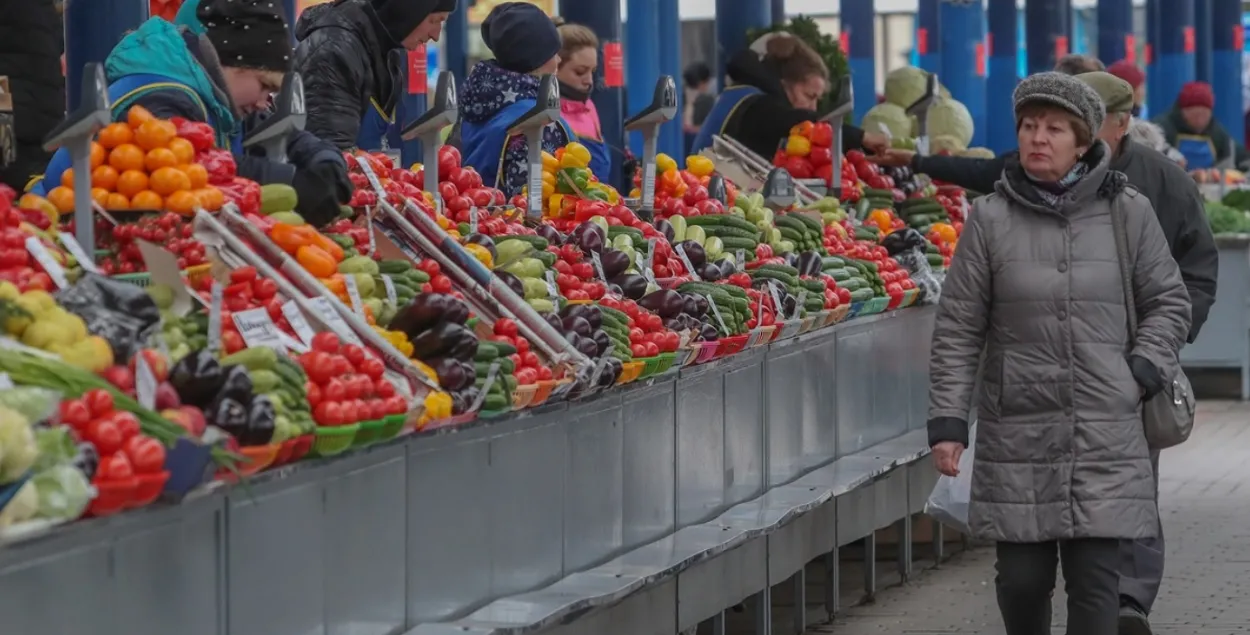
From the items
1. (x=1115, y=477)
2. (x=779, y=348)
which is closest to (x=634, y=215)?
(x=779, y=348)

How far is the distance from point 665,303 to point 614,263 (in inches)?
10.0

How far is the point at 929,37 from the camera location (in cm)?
2344

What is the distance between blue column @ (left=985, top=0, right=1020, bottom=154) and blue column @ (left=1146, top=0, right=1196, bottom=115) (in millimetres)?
4522

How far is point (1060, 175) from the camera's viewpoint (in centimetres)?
557

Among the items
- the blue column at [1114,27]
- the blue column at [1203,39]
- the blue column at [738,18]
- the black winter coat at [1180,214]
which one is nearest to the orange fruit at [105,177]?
the black winter coat at [1180,214]

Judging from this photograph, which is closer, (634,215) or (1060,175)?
(1060,175)

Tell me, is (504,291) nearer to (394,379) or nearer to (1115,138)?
(394,379)

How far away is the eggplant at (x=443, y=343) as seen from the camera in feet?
16.5

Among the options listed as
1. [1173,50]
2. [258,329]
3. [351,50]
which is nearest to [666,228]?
[351,50]

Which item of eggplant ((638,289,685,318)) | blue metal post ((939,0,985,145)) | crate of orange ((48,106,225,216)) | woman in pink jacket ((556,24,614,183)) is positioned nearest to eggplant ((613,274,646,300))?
eggplant ((638,289,685,318))

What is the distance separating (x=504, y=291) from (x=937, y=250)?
15.7 ft

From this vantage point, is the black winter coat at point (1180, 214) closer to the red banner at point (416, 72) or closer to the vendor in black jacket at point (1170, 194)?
the vendor in black jacket at point (1170, 194)

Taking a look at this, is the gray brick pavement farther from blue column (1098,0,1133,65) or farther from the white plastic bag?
blue column (1098,0,1133,65)

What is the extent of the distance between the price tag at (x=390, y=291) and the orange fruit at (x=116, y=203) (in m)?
0.67
